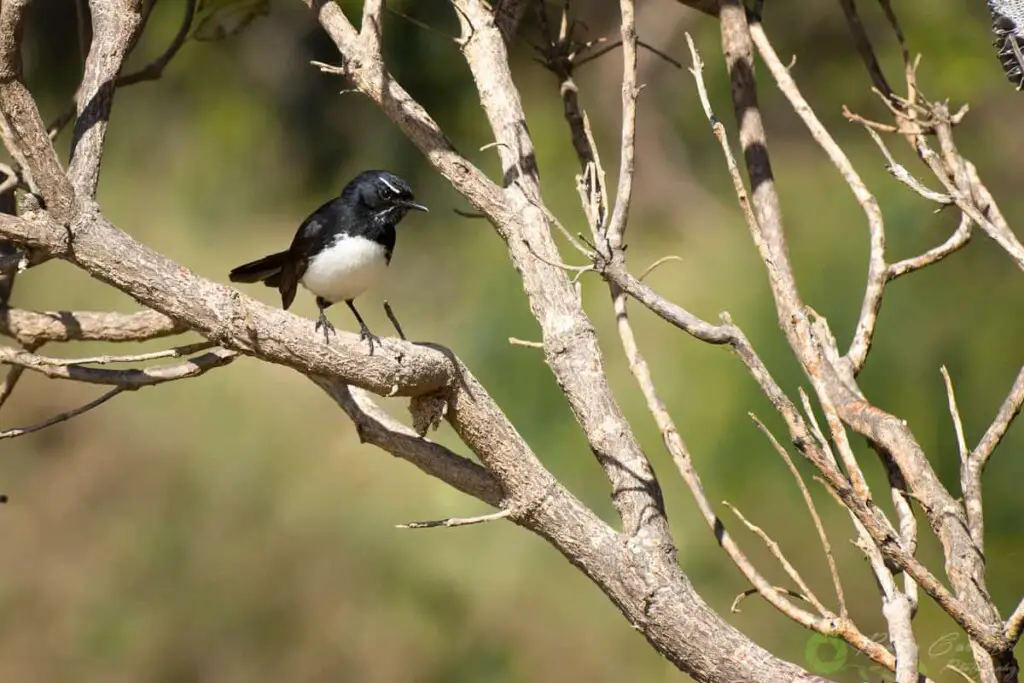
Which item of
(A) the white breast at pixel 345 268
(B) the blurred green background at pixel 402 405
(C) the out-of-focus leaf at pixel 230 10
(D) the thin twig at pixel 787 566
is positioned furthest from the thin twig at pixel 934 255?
(B) the blurred green background at pixel 402 405

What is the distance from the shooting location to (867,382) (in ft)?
17.4

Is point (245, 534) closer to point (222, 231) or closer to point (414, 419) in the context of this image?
point (222, 231)

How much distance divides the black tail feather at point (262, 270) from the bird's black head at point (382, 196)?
0.30 m

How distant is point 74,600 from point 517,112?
518 cm

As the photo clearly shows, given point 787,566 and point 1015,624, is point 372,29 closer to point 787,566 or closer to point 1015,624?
point 787,566

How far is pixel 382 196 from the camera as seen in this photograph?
377cm

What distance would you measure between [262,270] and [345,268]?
11.7 inches

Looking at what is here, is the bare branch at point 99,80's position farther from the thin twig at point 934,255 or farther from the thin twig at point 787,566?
the thin twig at point 934,255

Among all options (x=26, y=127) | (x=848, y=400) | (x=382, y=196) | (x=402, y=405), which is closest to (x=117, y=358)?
(x=26, y=127)

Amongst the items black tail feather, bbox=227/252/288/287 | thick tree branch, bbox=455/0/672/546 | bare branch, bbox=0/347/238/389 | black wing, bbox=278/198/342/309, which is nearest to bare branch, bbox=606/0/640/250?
thick tree branch, bbox=455/0/672/546

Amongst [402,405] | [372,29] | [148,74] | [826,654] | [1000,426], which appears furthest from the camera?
[402,405]

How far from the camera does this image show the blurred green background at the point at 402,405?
5680mm

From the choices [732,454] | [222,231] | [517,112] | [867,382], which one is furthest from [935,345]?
[222,231]

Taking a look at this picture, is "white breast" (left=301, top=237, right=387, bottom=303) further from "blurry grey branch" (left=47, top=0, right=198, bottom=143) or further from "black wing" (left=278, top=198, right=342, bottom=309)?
"blurry grey branch" (left=47, top=0, right=198, bottom=143)
